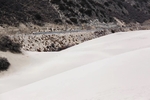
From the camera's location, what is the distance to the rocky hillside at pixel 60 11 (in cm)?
3688

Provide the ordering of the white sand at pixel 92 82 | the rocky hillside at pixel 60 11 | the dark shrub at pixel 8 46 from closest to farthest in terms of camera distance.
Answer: the white sand at pixel 92 82 → the dark shrub at pixel 8 46 → the rocky hillside at pixel 60 11

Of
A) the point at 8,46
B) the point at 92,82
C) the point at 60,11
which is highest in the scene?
A: the point at 60,11

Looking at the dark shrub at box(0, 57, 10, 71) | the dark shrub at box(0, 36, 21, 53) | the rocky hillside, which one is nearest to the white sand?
the dark shrub at box(0, 57, 10, 71)

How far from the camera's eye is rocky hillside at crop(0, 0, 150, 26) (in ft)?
121

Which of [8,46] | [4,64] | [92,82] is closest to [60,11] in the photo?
[8,46]

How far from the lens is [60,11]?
4462 centimetres

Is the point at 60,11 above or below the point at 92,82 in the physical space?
above

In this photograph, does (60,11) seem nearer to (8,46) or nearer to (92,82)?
(8,46)

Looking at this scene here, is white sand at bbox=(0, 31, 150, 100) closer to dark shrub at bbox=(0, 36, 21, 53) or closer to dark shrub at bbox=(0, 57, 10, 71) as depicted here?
dark shrub at bbox=(0, 57, 10, 71)

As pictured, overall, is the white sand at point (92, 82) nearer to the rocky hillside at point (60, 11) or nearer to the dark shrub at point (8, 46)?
the dark shrub at point (8, 46)

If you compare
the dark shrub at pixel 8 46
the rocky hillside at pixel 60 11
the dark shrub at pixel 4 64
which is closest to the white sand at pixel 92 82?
the dark shrub at pixel 4 64

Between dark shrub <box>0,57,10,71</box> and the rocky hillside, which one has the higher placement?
the rocky hillside

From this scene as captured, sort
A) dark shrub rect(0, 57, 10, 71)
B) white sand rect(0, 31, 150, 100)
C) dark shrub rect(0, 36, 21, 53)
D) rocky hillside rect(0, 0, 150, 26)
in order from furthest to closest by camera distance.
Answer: rocky hillside rect(0, 0, 150, 26)
dark shrub rect(0, 36, 21, 53)
dark shrub rect(0, 57, 10, 71)
white sand rect(0, 31, 150, 100)

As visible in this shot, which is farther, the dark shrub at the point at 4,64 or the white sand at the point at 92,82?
the dark shrub at the point at 4,64
